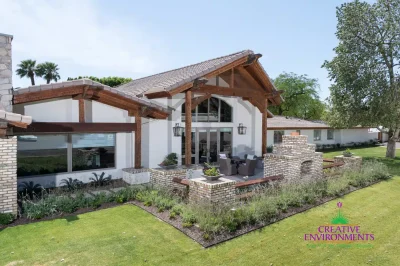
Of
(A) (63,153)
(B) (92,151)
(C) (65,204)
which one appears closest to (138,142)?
(B) (92,151)

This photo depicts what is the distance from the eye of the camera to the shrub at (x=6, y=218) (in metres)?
6.92

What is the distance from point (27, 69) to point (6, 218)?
39.0 meters

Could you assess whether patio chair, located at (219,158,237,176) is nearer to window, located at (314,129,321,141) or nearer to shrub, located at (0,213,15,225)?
shrub, located at (0,213,15,225)

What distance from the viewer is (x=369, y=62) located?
2034 centimetres

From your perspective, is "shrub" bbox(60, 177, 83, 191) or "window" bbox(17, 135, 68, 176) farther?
"shrub" bbox(60, 177, 83, 191)

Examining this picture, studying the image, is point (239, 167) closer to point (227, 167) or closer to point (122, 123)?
point (227, 167)

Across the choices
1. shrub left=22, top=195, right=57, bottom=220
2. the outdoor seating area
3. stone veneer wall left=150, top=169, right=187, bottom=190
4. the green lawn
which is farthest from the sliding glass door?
shrub left=22, top=195, right=57, bottom=220

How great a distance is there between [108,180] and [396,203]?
10422mm

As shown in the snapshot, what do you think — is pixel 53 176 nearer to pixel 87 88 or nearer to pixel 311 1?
pixel 87 88

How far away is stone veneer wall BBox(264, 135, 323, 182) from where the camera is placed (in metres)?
10.5

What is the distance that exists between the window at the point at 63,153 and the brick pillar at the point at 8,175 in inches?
98.7

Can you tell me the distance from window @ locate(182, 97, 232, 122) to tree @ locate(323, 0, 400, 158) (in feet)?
34.9

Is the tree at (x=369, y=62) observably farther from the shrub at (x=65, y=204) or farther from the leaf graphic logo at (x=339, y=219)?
the shrub at (x=65, y=204)

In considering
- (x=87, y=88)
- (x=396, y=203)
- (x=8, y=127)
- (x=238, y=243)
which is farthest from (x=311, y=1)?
(x=8, y=127)
